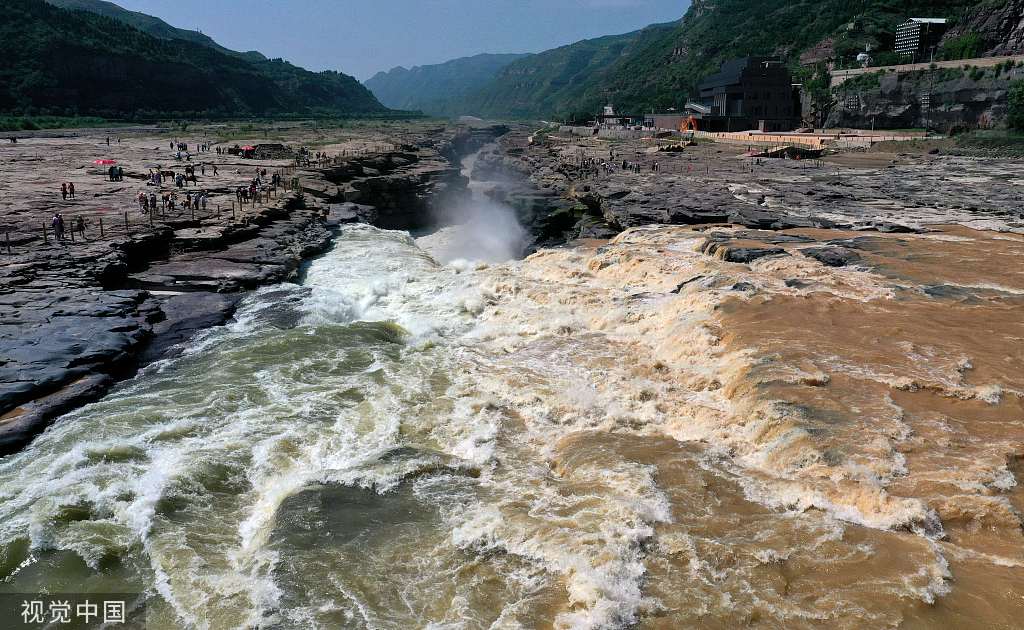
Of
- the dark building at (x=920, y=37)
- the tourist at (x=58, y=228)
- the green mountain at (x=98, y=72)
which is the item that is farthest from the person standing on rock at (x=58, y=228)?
the dark building at (x=920, y=37)

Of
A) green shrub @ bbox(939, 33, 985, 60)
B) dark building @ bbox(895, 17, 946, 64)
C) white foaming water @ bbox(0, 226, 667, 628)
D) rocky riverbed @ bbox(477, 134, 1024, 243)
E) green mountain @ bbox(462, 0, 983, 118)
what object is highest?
green mountain @ bbox(462, 0, 983, 118)

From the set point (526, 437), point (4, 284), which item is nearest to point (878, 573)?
point (526, 437)

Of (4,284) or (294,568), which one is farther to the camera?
(4,284)

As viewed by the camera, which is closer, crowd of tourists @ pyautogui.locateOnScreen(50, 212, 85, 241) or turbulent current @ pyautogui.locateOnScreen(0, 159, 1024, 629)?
turbulent current @ pyautogui.locateOnScreen(0, 159, 1024, 629)

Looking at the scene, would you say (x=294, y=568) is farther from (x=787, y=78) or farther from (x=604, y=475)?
(x=787, y=78)

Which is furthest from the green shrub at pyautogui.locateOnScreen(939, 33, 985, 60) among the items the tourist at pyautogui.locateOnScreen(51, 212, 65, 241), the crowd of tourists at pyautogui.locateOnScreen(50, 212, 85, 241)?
the tourist at pyautogui.locateOnScreen(51, 212, 65, 241)

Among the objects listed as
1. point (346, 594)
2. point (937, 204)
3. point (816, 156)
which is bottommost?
point (346, 594)

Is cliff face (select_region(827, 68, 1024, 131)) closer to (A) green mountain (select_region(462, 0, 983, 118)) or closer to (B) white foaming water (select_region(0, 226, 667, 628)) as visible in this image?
(A) green mountain (select_region(462, 0, 983, 118))

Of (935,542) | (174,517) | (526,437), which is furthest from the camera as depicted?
(526,437)
